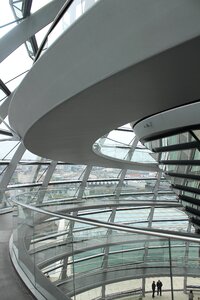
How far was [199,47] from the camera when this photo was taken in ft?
12.0

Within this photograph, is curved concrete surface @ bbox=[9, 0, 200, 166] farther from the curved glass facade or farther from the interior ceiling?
the curved glass facade

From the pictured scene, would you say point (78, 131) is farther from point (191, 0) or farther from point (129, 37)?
point (191, 0)

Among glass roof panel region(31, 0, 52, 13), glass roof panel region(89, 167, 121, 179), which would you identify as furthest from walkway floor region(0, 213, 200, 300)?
glass roof panel region(89, 167, 121, 179)

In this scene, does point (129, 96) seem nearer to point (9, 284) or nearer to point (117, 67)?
point (117, 67)

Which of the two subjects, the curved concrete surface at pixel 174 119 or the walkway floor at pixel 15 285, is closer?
the walkway floor at pixel 15 285

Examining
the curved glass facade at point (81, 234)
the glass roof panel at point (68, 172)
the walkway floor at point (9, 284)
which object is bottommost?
the walkway floor at point (9, 284)

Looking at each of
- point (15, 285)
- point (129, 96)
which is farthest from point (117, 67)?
point (15, 285)

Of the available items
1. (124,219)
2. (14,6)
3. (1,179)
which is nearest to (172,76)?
(14,6)

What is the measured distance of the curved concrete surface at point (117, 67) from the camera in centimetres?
343

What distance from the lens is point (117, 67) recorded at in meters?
4.15

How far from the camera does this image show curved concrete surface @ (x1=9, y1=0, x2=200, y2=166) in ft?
11.3

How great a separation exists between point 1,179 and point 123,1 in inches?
648

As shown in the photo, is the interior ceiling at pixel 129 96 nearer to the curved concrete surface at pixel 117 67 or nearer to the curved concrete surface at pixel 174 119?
the curved concrete surface at pixel 117 67

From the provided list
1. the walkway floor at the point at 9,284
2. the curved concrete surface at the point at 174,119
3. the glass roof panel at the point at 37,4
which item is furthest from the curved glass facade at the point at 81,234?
the curved concrete surface at the point at 174,119
